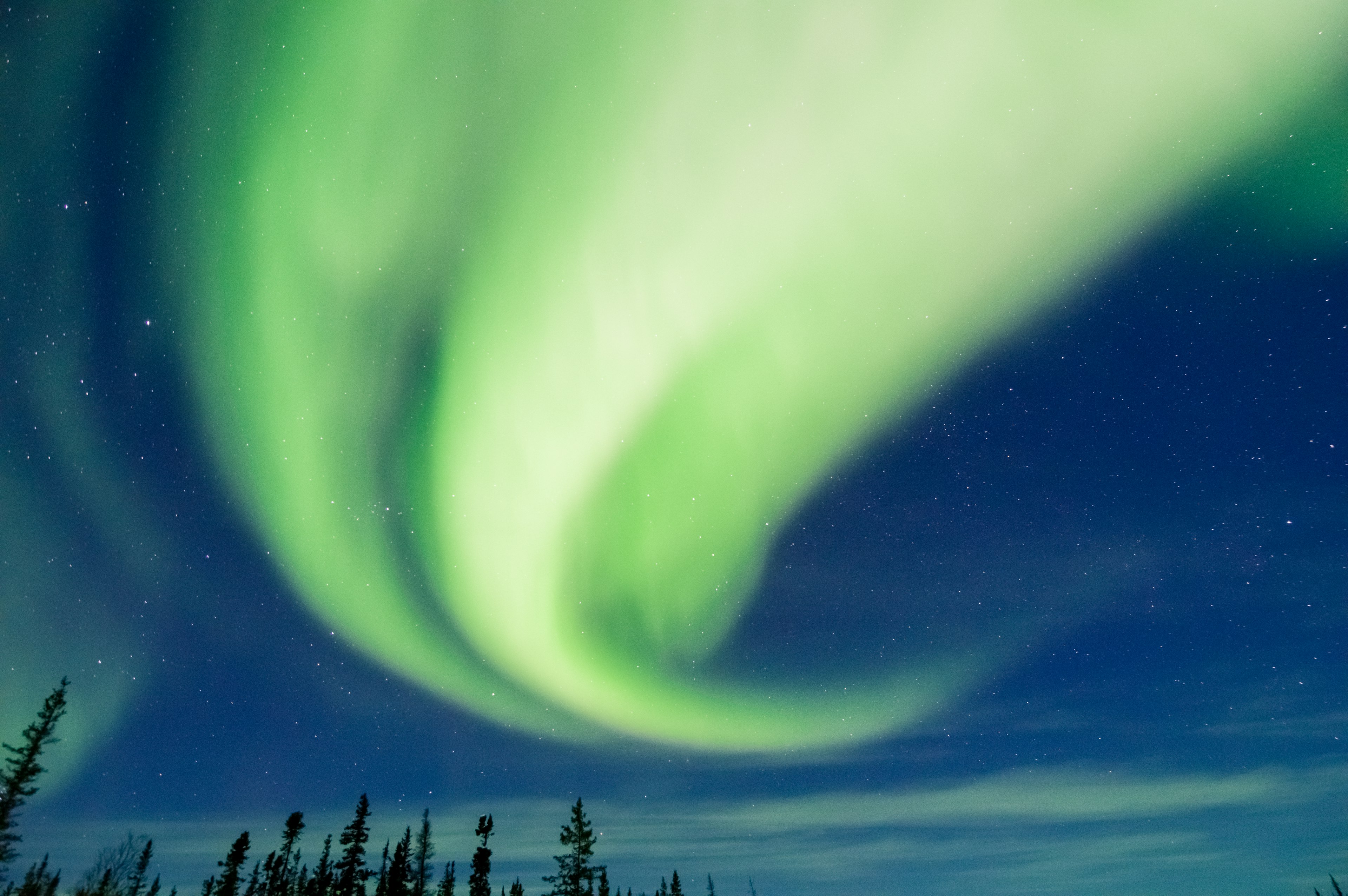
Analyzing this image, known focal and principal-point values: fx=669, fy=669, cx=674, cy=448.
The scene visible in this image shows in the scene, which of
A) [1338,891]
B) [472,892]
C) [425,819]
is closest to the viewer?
[472,892]

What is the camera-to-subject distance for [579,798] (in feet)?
160

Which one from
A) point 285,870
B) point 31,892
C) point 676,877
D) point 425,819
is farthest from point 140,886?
point 676,877

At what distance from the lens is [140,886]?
264 feet

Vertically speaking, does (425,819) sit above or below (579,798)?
above

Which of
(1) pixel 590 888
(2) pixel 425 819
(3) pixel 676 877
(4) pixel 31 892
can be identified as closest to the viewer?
(1) pixel 590 888

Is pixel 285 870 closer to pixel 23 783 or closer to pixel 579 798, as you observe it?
pixel 23 783

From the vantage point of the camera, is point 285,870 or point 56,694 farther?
point 285,870

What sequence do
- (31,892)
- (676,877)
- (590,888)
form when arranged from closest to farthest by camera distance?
(590,888)
(31,892)
(676,877)

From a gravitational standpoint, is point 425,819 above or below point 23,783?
above

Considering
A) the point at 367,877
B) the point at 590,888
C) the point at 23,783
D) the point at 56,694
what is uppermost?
the point at 56,694

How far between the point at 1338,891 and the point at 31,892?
837ft

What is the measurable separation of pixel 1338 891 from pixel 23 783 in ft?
834

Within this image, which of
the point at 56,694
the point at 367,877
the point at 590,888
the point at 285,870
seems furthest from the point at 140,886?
the point at 590,888

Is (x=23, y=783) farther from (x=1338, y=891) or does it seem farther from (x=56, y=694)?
(x=1338, y=891)
